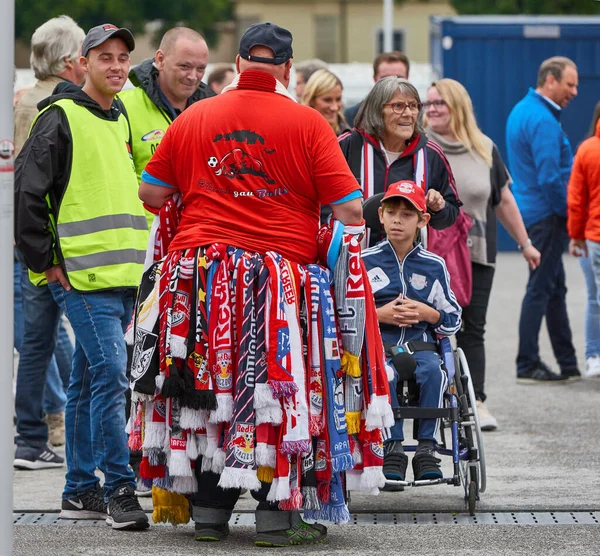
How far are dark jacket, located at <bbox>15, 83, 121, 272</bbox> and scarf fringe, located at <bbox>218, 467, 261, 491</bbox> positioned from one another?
1245mm

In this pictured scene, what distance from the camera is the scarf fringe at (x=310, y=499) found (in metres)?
5.27

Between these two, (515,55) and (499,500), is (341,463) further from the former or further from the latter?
(515,55)

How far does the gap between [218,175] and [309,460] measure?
1120 millimetres

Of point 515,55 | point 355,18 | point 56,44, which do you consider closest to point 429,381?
point 56,44

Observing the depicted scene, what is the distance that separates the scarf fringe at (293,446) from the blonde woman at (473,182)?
303 centimetres

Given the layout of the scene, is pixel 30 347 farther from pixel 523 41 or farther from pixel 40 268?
pixel 523 41

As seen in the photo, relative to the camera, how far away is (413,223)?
634 cm

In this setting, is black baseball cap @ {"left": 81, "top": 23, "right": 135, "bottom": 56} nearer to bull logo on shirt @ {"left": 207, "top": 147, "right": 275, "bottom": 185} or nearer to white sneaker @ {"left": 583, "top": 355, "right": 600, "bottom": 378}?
bull logo on shirt @ {"left": 207, "top": 147, "right": 275, "bottom": 185}

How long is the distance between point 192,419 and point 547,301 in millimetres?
5196

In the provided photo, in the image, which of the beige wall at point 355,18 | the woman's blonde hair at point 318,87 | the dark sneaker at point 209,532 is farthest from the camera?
the beige wall at point 355,18

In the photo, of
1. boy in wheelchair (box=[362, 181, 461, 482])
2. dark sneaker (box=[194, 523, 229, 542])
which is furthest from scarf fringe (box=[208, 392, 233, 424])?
boy in wheelchair (box=[362, 181, 461, 482])

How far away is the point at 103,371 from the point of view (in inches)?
224

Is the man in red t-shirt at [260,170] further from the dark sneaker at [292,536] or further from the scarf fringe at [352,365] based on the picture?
the scarf fringe at [352,365]

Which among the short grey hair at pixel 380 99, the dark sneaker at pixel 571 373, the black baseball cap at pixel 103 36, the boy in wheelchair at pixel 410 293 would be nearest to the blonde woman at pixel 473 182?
the short grey hair at pixel 380 99
